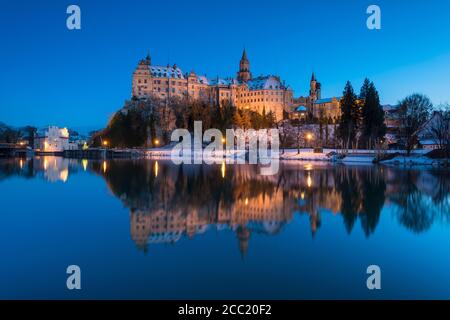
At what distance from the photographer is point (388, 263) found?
26.4 feet

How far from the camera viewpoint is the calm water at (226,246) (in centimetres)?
668

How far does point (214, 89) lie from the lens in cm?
11119

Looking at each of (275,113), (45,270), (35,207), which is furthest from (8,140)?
(45,270)

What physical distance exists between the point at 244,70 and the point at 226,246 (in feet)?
388

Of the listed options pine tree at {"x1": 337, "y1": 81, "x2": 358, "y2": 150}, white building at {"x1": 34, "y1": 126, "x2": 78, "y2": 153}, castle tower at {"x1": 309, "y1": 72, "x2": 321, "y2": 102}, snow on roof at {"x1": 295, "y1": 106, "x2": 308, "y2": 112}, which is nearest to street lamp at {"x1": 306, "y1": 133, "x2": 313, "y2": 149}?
pine tree at {"x1": 337, "y1": 81, "x2": 358, "y2": 150}

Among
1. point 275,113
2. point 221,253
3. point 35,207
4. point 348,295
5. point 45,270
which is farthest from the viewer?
point 275,113

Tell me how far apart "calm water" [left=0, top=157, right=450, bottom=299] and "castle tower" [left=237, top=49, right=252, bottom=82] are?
108229 mm

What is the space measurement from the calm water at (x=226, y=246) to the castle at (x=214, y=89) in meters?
86.7

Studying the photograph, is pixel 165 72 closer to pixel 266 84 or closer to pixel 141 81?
pixel 141 81

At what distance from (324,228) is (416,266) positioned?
11.6 ft

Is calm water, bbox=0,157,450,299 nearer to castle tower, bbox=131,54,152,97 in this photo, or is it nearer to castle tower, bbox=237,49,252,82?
castle tower, bbox=131,54,152,97

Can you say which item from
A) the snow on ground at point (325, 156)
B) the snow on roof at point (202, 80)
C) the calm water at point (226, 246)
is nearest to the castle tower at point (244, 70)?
the snow on roof at point (202, 80)

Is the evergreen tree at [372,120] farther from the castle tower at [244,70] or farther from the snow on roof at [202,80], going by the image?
the castle tower at [244,70]
